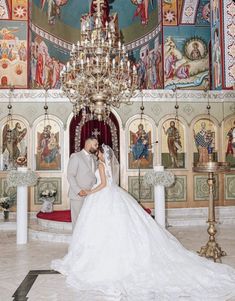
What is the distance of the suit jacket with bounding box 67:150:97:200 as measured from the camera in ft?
20.6

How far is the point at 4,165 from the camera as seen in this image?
10.9 metres

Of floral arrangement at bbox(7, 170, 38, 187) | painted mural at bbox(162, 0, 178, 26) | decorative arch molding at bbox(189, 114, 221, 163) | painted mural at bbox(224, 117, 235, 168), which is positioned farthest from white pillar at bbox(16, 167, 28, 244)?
painted mural at bbox(162, 0, 178, 26)

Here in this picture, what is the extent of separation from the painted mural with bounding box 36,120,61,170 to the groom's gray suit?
4772mm

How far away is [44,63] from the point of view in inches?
577

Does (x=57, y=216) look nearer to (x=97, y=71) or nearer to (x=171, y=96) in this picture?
(x=97, y=71)

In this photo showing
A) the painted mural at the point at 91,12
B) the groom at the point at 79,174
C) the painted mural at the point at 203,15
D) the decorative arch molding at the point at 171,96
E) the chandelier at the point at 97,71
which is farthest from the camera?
the painted mural at the point at 91,12

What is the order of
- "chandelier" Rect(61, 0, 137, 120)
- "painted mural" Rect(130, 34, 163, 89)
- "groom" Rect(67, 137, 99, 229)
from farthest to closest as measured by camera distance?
"painted mural" Rect(130, 34, 163, 89) < "chandelier" Rect(61, 0, 137, 120) < "groom" Rect(67, 137, 99, 229)

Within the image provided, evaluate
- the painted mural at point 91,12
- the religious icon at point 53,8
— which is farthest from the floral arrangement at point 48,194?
the religious icon at point 53,8

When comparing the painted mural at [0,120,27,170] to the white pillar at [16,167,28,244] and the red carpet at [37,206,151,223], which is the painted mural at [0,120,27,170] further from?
the white pillar at [16,167,28,244]

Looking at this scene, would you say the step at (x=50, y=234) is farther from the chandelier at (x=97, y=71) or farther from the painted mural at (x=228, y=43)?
the painted mural at (x=228, y=43)

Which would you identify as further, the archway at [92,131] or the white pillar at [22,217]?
the archway at [92,131]

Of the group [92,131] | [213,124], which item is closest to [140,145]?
[92,131]

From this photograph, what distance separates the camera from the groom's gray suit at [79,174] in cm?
629

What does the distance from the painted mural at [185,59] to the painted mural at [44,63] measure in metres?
4.46
